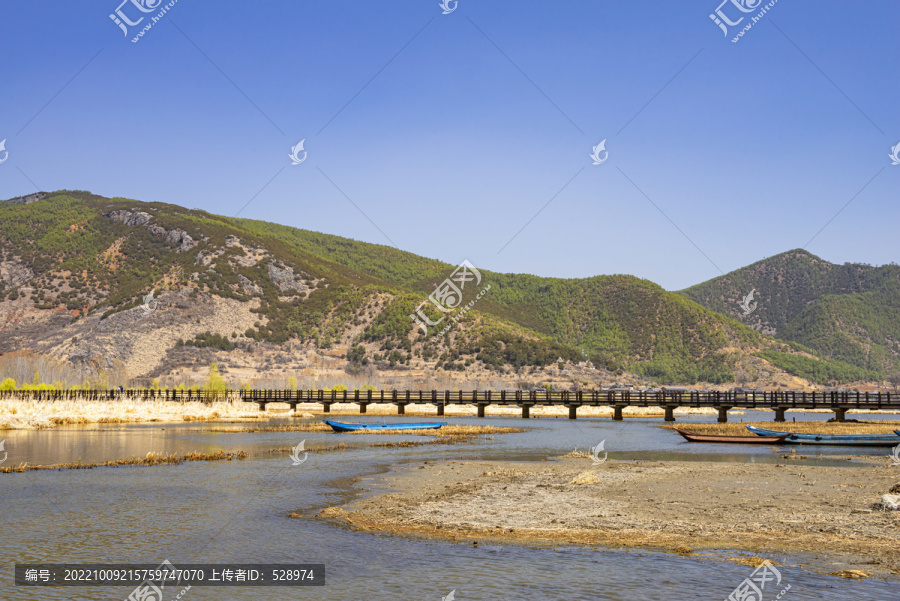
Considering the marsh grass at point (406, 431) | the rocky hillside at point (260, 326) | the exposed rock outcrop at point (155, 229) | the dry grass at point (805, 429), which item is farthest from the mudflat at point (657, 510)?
the exposed rock outcrop at point (155, 229)

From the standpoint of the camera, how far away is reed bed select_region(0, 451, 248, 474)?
96.5ft

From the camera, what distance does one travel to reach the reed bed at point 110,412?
56344 mm

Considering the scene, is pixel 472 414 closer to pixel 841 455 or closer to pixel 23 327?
pixel 841 455

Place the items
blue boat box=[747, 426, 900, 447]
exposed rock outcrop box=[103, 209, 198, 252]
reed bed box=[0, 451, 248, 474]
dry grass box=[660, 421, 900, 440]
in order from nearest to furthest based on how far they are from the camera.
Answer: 1. reed bed box=[0, 451, 248, 474]
2. blue boat box=[747, 426, 900, 447]
3. dry grass box=[660, 421, 900, 440]
4. exposed rock outcrop box=[103, 209, 198, 252]

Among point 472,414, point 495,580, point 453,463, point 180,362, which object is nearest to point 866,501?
point 495,580

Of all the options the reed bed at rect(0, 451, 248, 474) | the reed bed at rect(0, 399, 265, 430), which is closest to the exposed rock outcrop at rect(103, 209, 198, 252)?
the reed bed at rect(0, 399, 265, 430)

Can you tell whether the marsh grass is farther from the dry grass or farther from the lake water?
the lake water

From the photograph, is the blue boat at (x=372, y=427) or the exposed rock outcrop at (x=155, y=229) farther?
the exposed rock outcrop at (x=155, y=229)

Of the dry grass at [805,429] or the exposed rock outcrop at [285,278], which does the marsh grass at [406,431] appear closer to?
the dry grass at [805,429]

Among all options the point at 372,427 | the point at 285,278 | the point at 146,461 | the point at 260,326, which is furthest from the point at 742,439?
the point at 285,278

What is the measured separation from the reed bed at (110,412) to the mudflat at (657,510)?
3911 centimetres

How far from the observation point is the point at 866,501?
21.8m

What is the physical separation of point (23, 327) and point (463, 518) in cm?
15810

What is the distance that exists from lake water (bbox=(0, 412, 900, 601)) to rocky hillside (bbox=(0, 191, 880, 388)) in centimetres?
9741
